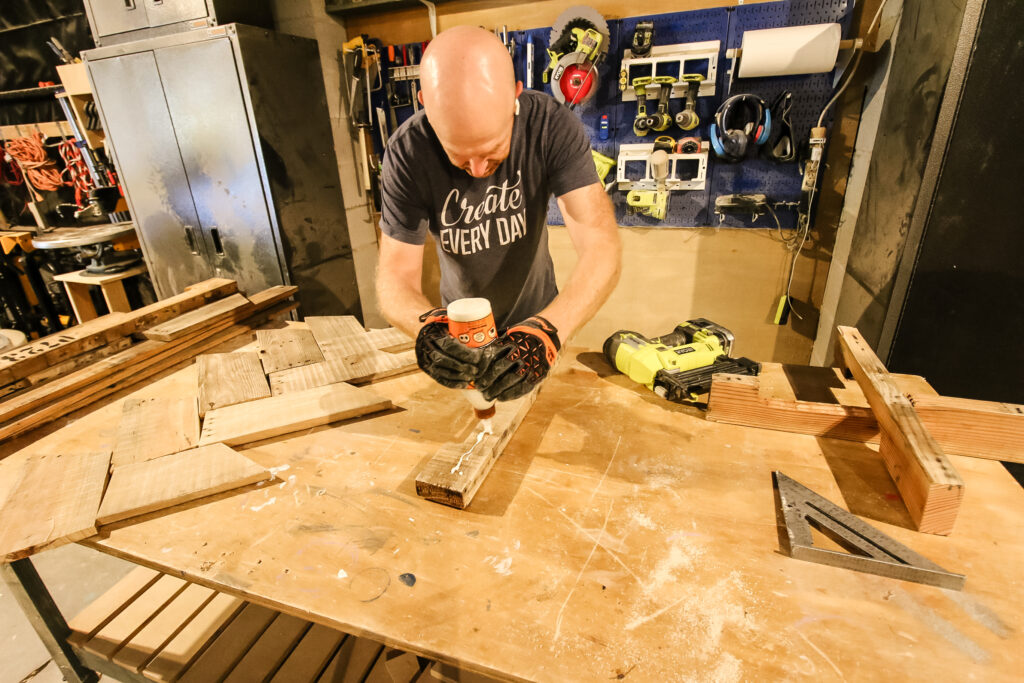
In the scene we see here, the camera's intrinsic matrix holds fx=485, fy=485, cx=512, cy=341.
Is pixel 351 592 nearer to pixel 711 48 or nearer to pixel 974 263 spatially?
pixel 974 263

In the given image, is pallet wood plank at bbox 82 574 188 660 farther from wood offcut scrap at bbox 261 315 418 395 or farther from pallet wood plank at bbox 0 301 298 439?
wood offcut scrap at bbox 261 315 418 395

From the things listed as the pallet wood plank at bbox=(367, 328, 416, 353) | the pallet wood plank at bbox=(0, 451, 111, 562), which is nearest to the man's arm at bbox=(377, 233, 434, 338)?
the pallet wood plank at bbox=(367, 328, 416, 353)

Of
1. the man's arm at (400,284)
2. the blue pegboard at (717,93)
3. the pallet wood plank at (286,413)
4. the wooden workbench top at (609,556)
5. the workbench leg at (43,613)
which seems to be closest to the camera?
the wooden workbench top at (609,556)

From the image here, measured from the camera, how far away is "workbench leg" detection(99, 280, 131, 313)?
3532 millimetres

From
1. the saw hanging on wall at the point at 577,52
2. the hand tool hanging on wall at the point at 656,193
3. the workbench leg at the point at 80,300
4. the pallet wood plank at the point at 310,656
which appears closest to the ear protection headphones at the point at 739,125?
the hand tool hanging on wall at the point at 656,193

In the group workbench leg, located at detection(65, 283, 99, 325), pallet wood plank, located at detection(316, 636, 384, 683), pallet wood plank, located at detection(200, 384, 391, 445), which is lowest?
pallet wood plank, located at detection(316, 636, 384, 683)

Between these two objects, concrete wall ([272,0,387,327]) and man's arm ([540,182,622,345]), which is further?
concrete wall ([272,0,387,327])

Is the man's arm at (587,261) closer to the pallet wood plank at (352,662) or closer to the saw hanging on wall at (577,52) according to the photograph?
the pallet wood plank at (352,662)

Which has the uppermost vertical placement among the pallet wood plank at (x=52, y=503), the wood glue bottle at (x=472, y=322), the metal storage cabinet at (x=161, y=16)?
the metal storage cabinet at (x=161, y=16)

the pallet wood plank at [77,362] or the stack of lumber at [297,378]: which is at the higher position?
the pallet wood plank at [77,362]

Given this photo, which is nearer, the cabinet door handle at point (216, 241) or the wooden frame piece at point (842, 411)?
the wooden frame piece at point (842, 411)

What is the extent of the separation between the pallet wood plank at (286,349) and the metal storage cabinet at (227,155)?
1.37 metres

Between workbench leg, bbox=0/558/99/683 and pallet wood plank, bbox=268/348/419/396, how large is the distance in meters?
0.68

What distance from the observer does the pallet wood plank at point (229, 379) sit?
1433mm
